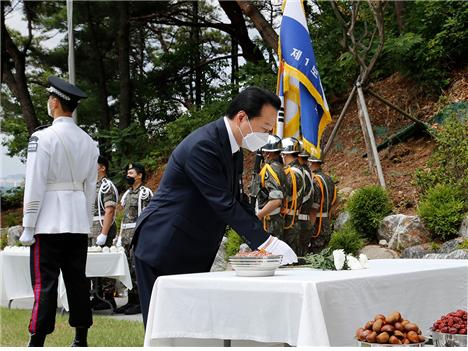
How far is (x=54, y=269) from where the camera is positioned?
572 centimetres

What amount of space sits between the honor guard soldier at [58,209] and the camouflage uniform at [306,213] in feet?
14.6

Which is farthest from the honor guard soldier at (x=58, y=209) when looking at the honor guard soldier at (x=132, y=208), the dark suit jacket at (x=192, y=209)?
the honor guard soldier at (x=132, y=208)

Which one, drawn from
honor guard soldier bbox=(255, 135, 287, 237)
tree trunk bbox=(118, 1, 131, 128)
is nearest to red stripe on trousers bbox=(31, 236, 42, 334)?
honor guard soldier bbox=(255, 135, 287, 237)

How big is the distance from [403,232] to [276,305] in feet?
25.0

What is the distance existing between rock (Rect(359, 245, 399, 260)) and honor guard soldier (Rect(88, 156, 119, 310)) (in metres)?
3.44

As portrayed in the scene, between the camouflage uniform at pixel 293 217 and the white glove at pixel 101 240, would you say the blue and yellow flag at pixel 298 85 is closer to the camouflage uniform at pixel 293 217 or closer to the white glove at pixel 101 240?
the camouflage uniform at pixel 293 217

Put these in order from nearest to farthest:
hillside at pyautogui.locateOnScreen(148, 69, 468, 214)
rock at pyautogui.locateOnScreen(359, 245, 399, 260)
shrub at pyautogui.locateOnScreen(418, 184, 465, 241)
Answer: shrub at pyautogui.locateOnScreen(418, 184, 465, 241) < rock at pyautogui.locateOnScreen(359, 245, 399, 260) < hillside at pyautogui.locateOnScreen(148, 69, 468, 214)

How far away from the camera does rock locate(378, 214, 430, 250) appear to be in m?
11.0

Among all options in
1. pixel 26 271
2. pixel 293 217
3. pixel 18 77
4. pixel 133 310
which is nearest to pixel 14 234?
pixel 18 77

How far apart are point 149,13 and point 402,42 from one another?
33.1ft

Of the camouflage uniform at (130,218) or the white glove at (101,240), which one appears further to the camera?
the camouflage uniform at (130,218)

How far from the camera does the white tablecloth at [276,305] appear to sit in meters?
3.72

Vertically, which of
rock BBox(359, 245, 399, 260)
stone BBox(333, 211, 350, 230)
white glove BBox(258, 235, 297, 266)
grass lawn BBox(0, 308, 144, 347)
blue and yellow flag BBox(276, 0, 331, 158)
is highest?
blue and yellow flag BBox(276, 0, 331, 158)

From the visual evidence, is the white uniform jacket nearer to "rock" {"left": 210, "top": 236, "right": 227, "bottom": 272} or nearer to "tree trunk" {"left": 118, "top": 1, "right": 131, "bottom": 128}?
"rock" {"left": 210, "top": 236, "right": 227, "bottom": 272}
